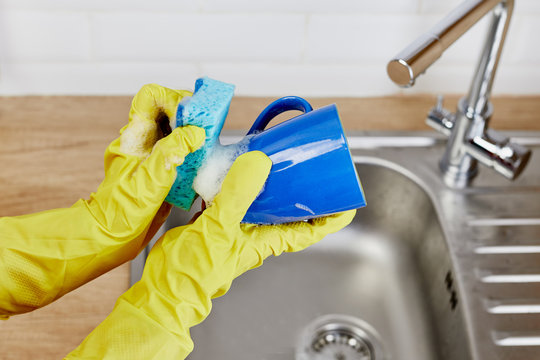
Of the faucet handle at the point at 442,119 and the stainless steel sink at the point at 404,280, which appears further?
the faucet handle at the point at 442,119

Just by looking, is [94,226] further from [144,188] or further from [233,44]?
[233,44]

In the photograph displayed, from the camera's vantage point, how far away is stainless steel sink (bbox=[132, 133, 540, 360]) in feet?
2.84

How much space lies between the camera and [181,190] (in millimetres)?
709

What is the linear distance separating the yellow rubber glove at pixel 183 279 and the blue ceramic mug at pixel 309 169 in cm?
2

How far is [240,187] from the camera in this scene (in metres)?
0.65

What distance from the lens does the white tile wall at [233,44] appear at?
1.03 m

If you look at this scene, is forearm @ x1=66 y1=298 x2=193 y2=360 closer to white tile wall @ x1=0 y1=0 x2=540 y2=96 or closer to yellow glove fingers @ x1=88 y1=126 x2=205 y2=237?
yellow glove fingers @ x1=88 y1=126 x2=205 y2=237

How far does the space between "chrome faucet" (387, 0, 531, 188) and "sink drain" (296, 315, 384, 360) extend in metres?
0.28

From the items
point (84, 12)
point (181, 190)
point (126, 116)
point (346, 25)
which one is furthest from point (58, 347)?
point (346, 25)

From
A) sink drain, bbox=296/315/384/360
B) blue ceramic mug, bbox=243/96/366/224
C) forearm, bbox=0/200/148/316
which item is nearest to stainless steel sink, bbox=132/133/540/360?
sink drain, bbox=296/315/384/360

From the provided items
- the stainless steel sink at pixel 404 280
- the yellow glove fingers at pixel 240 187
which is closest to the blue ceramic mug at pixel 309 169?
the yellow glove fingers at pixel 240 187

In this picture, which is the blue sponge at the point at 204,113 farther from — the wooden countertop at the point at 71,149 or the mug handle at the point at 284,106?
the wooden countertop at the point at 71,149

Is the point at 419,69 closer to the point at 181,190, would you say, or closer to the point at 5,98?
the point at 181,190

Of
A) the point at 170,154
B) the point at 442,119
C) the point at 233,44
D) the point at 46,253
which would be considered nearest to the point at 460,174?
the point at 442,119
